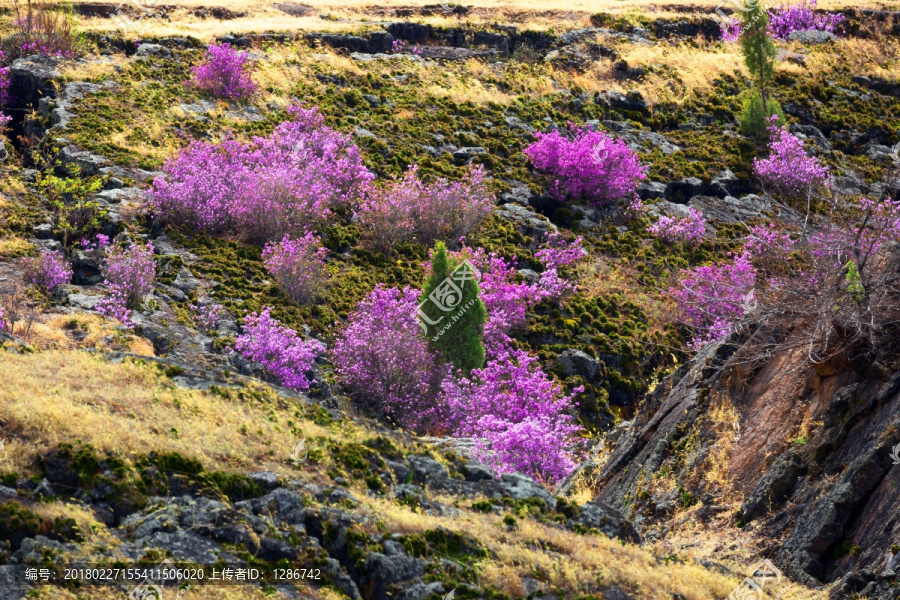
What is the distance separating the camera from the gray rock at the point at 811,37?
40.1m

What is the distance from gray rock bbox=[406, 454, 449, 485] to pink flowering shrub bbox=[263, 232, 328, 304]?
358 inches

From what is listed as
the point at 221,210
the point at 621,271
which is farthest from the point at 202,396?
the point at 621,271

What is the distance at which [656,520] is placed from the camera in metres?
12.7

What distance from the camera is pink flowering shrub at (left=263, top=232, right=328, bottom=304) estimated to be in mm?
20047

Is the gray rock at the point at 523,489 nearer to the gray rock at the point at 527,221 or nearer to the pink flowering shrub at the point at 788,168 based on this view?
the gray rock at the point at 527,221

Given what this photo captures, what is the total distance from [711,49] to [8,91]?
25195 mm

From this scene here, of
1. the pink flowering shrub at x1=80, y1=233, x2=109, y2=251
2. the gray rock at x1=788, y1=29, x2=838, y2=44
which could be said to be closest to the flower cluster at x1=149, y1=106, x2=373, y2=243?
the pink flowering shrub at x1=80, y1=233, x2=109, y2=251

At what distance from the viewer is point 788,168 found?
29344mm

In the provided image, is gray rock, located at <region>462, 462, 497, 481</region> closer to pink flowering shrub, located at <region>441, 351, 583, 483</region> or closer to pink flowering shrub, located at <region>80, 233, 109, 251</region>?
pink flowering shrub, located at <region>441, 351, 583, 483</region>

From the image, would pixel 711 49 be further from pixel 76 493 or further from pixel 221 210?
pixel 76 493

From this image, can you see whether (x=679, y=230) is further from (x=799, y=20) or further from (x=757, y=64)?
(x=799, y=20)

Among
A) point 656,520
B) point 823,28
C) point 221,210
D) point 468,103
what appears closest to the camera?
point 656,520

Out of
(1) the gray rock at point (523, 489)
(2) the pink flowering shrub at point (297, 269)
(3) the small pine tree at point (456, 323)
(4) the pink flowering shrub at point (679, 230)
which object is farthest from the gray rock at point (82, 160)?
(1) the gray rock at point (523, 489)

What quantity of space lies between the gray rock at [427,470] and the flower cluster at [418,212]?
11875mm
